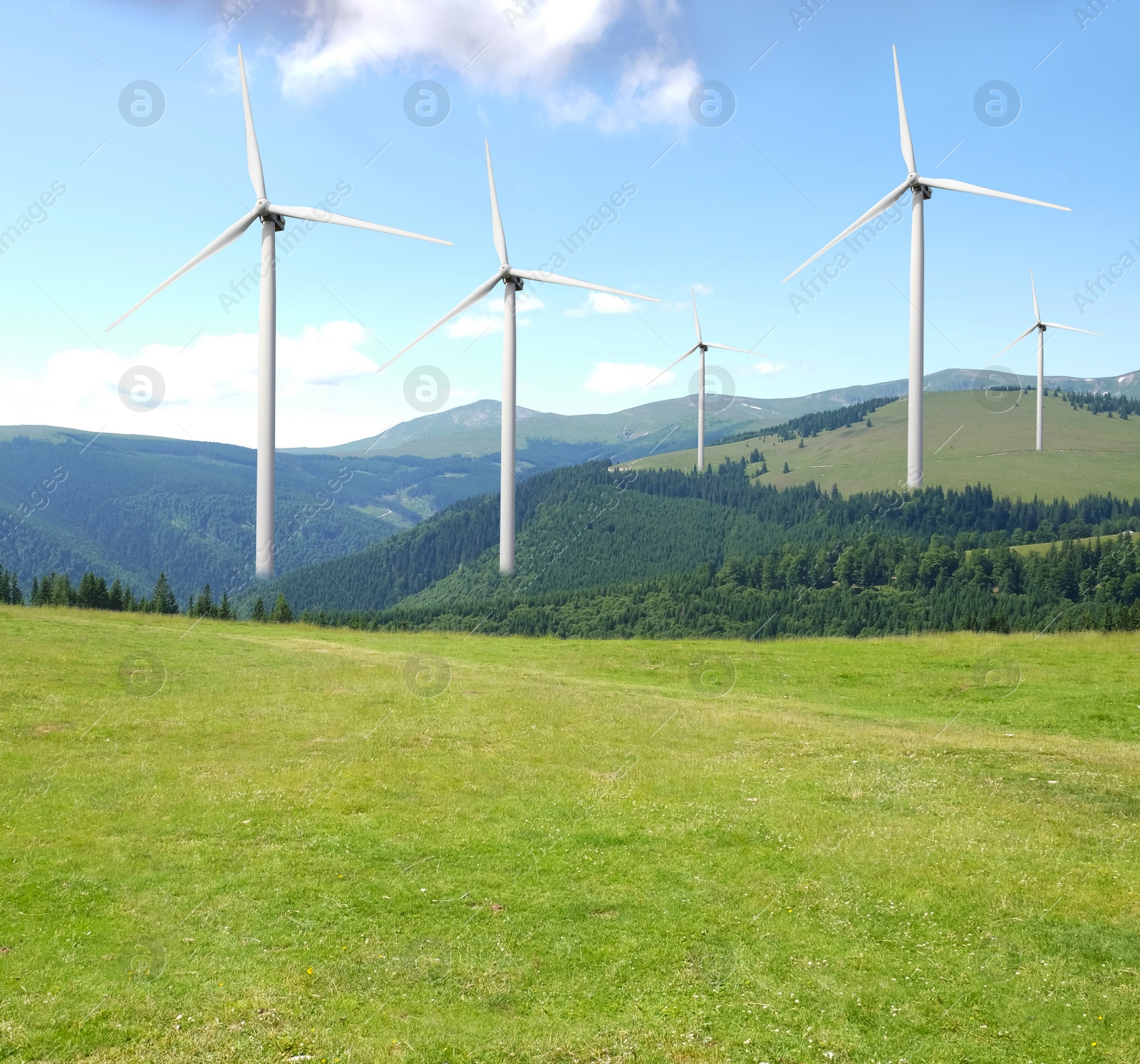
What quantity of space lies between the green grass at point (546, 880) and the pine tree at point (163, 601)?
4645 cm

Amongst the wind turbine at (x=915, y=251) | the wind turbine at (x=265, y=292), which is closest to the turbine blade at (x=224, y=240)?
the wind turbine at (x=265, y=292)

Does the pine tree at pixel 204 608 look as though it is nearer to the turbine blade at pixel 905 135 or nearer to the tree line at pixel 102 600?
the tree line at pixel 102 600

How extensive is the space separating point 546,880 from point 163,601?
79492mm

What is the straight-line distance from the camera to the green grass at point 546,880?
48.3ft

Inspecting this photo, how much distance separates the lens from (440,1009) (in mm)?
15250

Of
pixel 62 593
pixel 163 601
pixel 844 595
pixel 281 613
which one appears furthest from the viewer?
pixel 844 595

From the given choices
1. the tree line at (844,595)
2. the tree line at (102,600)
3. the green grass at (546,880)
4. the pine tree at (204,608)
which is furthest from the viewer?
the tree line at (844,595)

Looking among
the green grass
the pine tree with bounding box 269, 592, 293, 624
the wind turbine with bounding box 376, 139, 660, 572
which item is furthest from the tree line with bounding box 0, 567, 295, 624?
the green grass

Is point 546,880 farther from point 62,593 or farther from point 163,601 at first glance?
point 163,601

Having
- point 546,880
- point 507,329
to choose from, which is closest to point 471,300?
point 507,329

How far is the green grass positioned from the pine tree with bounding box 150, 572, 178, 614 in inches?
1829

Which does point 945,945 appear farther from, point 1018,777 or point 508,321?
point 508,321

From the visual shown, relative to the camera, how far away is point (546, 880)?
20.2 meters

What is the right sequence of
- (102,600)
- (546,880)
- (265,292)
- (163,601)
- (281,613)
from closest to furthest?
(546,880) → (265,292) → (102,600) → (281,613) → (163,601)
